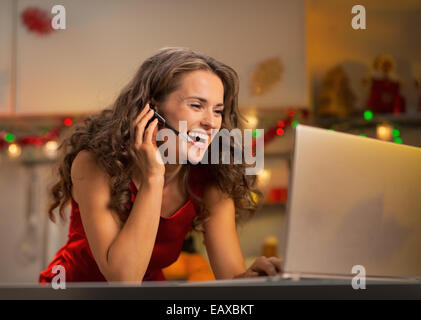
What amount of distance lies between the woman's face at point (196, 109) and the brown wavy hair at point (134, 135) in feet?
0.07

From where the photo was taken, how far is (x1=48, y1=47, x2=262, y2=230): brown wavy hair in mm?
949

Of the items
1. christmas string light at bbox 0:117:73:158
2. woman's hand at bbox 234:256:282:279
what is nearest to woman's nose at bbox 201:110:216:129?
woman's hand at bbox 234:256:282:279

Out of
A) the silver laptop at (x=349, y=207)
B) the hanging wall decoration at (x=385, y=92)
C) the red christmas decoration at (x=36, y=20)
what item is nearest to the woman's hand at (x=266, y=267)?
the silver laptop at (x=349, y=207)

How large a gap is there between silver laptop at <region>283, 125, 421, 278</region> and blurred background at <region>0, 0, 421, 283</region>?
1.43 m

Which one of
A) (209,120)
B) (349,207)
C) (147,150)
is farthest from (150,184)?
(349,207)

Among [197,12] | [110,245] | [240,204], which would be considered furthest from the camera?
[197,12]

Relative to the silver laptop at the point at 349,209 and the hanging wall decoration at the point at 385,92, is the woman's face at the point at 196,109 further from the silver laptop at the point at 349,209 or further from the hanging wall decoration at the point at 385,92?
the hanging wall decoration at the point at 385,92

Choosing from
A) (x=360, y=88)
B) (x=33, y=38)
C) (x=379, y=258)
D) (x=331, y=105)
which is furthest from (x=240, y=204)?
(x=33, y=38)

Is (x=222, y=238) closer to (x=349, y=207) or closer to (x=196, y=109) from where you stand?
(x=196, y=109)

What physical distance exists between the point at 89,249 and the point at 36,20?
145 cm

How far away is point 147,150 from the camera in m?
0.88

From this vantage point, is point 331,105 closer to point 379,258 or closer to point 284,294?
point 379,258

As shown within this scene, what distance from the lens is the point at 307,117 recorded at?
2240 millimetres

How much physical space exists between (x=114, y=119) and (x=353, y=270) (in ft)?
2.03
